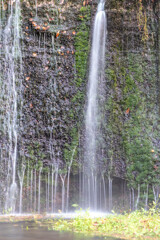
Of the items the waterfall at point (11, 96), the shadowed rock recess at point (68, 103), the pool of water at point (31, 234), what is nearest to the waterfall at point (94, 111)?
the shadowed rock recess at point (68, 103)

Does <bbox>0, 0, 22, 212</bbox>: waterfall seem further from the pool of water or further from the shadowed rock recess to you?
the pool of water

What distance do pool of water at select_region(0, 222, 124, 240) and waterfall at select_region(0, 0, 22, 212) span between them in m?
2.45

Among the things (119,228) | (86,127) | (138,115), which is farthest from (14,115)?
(119,228)

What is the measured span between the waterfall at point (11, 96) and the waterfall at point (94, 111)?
67.7 inches

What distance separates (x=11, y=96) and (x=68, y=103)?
4.67ft

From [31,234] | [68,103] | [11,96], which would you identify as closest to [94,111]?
[68,103]

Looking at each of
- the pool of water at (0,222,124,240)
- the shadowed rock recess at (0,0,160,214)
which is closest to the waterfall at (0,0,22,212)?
the shadowed rock recess at (0,0,160,214)

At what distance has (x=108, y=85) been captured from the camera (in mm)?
8742

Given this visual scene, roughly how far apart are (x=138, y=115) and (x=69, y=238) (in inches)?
169

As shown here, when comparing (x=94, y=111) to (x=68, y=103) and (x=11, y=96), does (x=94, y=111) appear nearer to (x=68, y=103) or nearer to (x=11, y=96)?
(x=68, y=103)

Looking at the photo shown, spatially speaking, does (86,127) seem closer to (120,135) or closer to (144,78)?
(120,135)

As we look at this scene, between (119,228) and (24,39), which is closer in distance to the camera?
(119,228)

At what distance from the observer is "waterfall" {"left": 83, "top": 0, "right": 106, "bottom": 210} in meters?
8.51

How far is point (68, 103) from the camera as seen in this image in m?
8.92
